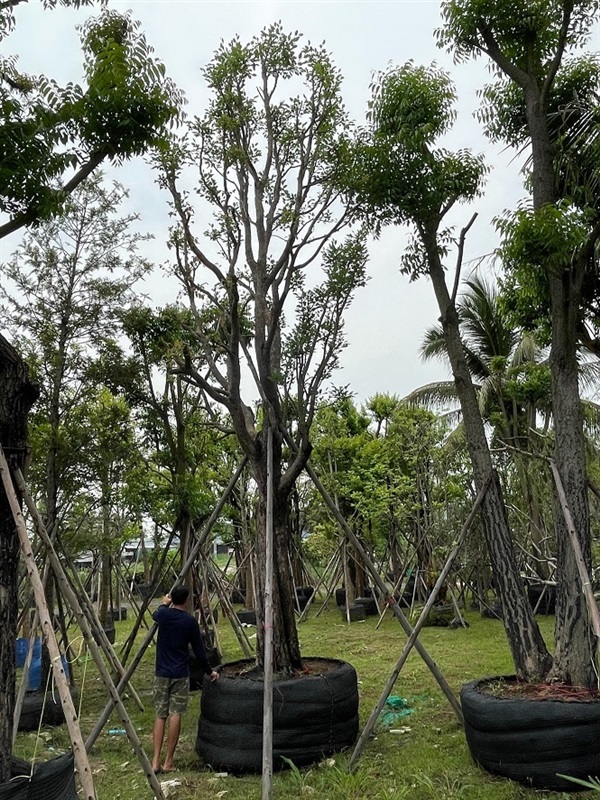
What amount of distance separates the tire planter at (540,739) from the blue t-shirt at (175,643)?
2.16m

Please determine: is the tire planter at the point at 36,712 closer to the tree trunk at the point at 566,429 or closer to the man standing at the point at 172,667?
the man standing at the point at 172,667

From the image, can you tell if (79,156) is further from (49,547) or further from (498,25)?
(498,25)

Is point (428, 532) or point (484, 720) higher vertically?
point (428, 532)

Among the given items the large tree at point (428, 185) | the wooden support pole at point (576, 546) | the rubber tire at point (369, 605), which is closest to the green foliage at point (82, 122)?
the large tree at point (428, 185)

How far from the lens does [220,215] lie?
662 centimetres

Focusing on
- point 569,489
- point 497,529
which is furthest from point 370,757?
point 569,489

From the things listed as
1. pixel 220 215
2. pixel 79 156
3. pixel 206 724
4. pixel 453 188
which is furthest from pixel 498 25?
pixel 206 724

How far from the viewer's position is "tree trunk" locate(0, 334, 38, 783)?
3.32 m

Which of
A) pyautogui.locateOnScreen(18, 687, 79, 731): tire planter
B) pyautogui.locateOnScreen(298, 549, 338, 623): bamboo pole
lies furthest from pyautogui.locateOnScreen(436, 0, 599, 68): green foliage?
pyautogui.locateOnScreen(298, 549, 338, 623): bamboo pole

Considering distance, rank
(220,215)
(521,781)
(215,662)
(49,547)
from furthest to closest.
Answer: (215,662) < (220,215) < (521,781) < (49,547)

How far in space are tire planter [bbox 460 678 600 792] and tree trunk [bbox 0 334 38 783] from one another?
2843 millimetres

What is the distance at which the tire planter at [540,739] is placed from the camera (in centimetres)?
392

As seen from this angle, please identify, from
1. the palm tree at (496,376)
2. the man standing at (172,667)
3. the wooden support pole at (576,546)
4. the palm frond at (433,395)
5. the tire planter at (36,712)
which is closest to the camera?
the wooden support pole at (576,546)

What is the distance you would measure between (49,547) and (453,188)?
455 centimetres
